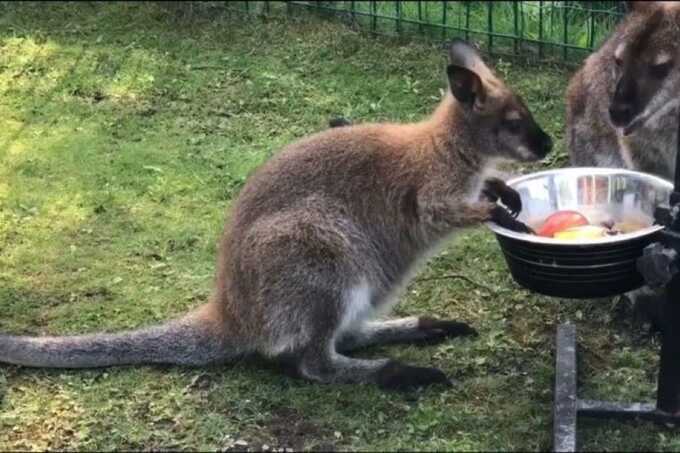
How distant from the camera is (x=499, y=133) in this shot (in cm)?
416

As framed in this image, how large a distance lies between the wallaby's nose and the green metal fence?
264cm

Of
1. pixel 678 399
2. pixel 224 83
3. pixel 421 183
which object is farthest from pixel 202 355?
pixel 224 83

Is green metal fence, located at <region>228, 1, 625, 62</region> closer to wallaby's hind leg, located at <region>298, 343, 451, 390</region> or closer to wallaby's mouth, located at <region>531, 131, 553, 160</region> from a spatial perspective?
wallaby's mouth, located at <region>531, 131, 553, 160</region>

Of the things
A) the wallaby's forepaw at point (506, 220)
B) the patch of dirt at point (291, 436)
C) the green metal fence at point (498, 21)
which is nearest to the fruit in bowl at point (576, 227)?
the wallaby's forepaw at point (506, 220)

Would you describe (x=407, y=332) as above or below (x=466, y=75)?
below

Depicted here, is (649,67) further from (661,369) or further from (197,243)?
(197,243)

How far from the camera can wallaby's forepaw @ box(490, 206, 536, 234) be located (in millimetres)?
3969

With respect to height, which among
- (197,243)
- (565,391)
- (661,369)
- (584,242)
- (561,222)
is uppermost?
(584,242)

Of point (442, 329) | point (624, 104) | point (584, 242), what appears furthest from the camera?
point (442, 329)

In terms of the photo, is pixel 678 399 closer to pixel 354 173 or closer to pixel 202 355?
pixel 354 173

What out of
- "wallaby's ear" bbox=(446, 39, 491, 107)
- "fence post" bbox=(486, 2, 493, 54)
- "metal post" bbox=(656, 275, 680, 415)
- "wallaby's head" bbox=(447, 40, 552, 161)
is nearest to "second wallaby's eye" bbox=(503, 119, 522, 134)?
"wallaby's head" bbox=(447, 40, 552, 161)

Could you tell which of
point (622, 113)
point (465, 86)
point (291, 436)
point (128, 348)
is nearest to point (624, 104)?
point (622, 113)

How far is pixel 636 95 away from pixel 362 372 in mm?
1379

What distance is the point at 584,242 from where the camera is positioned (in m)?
3.67
